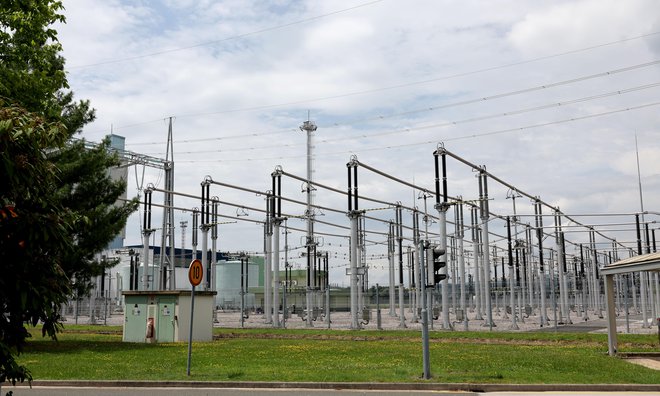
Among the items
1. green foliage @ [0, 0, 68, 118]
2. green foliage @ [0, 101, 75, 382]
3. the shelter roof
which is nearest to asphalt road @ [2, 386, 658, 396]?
the shelter roof

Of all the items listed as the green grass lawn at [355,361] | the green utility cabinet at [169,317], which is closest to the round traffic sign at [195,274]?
the green grass lawn at [355,361]

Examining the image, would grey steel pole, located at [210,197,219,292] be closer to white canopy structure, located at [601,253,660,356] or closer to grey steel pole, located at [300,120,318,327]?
grey steel pole, located at [300,120,318,327]

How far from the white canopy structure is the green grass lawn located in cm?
69

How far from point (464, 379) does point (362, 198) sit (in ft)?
92.6

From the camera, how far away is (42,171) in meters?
7.68

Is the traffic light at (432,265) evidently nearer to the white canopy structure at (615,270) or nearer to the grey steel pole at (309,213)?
the white canopy structure at (615,270)

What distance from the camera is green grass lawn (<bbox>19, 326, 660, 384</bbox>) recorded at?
49.7 feet

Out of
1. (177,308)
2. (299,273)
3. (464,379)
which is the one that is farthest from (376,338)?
(299,273)

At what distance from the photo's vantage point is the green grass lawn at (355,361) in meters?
15.2

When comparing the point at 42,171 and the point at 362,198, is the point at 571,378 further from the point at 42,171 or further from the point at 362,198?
the point at 362,198

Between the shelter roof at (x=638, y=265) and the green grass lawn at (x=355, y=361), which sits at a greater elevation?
the shelter roof at (x=638, y=265)


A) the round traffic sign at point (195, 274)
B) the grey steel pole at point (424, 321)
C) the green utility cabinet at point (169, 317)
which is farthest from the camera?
the green utility cabinet at point (169, 317)

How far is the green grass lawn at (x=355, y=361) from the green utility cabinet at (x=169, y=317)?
128 cm

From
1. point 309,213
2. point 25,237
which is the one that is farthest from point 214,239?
point 25,237
